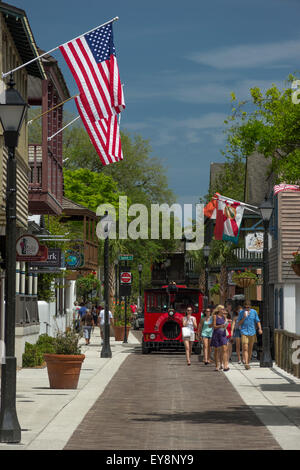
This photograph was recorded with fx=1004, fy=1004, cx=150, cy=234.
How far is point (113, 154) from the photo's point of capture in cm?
2631

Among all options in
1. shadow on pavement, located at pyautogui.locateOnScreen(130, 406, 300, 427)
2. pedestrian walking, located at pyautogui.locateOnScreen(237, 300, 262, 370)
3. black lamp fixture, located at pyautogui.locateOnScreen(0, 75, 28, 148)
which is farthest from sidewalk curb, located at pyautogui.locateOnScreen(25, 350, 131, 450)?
pedestrian walking, located at pyautogui.locateOnScreen(237, 300, 262, 370)

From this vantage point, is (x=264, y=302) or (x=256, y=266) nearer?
(x=264, y=302)

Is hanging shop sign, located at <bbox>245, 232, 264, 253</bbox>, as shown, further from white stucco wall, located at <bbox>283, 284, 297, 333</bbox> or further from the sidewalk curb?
the sidewalk curb

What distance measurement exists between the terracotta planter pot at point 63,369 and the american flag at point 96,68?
630 cm

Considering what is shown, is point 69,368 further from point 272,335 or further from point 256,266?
point 256,266

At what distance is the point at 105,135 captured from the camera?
85.3 ft

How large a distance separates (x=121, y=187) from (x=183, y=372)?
202 feet

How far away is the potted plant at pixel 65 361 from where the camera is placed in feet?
69.7

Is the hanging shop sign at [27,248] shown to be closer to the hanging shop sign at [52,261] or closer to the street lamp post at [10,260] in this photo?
the hanging shop sign at [52,261]

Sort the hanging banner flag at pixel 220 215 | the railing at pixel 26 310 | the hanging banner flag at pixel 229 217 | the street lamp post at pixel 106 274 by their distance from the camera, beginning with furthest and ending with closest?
the hanging banner flag at pixel 220 215
the hanging banner flag at pixel 229 217
the street lamp post at pixel 106 274
the railing at pixel 26 310

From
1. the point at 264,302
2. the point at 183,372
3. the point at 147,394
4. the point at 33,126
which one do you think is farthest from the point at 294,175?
the point at 33,126

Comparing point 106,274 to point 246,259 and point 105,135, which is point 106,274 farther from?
point 246,259

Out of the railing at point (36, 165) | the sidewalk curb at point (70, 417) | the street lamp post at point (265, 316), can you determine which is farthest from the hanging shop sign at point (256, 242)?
the sidewalk curb at point (70, 417)

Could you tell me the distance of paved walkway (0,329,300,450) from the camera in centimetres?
1314
